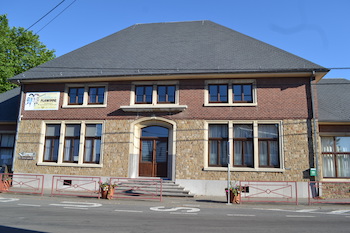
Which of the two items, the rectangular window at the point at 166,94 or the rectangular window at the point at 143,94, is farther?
the rectangular window at the point at 143,94

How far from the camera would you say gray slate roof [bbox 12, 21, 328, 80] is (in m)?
15.4

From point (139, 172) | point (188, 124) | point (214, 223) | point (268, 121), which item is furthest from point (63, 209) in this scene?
point (268, 121)

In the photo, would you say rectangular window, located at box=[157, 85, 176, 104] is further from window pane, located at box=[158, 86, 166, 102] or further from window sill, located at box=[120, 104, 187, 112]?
window sill, located at box=[120, 104, 187, 112]

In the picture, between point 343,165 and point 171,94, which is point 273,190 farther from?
point 171,94

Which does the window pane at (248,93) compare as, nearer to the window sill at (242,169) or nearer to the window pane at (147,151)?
the window sill at (242,169)

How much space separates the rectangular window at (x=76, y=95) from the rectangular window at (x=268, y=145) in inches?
403

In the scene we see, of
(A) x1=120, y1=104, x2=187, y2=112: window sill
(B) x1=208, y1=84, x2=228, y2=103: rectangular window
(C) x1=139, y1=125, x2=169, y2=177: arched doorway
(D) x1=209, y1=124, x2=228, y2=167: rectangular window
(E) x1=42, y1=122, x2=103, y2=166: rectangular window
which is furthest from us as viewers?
(E) x1=42, y1=122, x2=103, y2=166: rectangular window

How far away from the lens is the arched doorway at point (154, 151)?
15922 millimetres

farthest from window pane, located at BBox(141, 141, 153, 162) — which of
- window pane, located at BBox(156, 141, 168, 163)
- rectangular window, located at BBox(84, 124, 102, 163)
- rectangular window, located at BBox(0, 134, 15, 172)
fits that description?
rectangular window, located at BBox(0, 134, 15, 172)

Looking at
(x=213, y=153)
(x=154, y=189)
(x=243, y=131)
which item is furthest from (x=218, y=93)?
(x=154, y=189)

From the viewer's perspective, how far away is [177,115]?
15508mm

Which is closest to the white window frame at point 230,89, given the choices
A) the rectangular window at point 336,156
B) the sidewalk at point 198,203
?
the rectangular window at point 336,156

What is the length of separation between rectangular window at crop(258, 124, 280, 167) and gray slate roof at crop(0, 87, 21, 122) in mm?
14690

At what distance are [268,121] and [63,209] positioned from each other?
10341 millimetres
